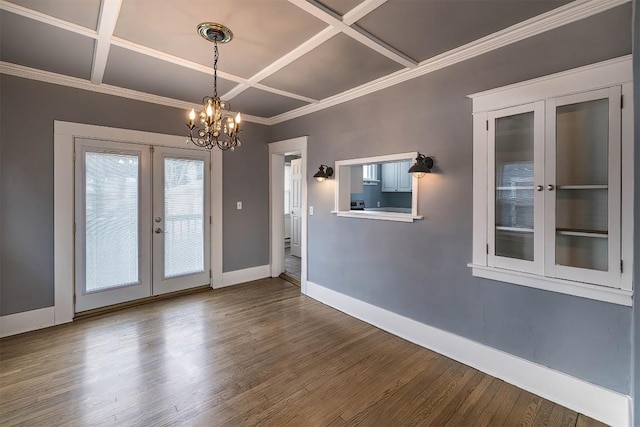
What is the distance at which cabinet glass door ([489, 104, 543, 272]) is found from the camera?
2180 mm

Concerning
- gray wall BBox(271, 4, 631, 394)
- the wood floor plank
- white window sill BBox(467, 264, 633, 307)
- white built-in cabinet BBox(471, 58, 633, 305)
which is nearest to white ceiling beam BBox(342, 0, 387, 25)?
gray wall BBox(271, 4, 631, 394)

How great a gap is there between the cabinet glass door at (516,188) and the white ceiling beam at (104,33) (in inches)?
112

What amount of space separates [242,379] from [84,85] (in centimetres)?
356

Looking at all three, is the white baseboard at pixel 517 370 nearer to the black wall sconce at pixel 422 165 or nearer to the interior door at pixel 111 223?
the black wall sconce at pixel 422 165

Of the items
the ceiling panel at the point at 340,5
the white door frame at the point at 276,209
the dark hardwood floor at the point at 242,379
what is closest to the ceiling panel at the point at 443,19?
the ceiling panel at the point at 340,5

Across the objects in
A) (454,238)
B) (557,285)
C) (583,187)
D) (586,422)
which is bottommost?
(586,422)

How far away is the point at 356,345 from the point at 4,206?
3736 millimetres

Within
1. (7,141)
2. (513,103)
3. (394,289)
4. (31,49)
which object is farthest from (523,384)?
(7,141)

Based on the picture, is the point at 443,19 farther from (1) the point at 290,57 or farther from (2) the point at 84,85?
(2) the point at 84,85

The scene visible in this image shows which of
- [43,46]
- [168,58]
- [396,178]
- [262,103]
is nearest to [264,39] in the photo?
[168,58]

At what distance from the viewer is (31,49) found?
8.45 ft

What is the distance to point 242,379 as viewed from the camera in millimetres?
2322

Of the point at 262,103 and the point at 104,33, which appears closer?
the point at 104,33

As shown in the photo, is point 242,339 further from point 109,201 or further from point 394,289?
Answer: point 109,201
